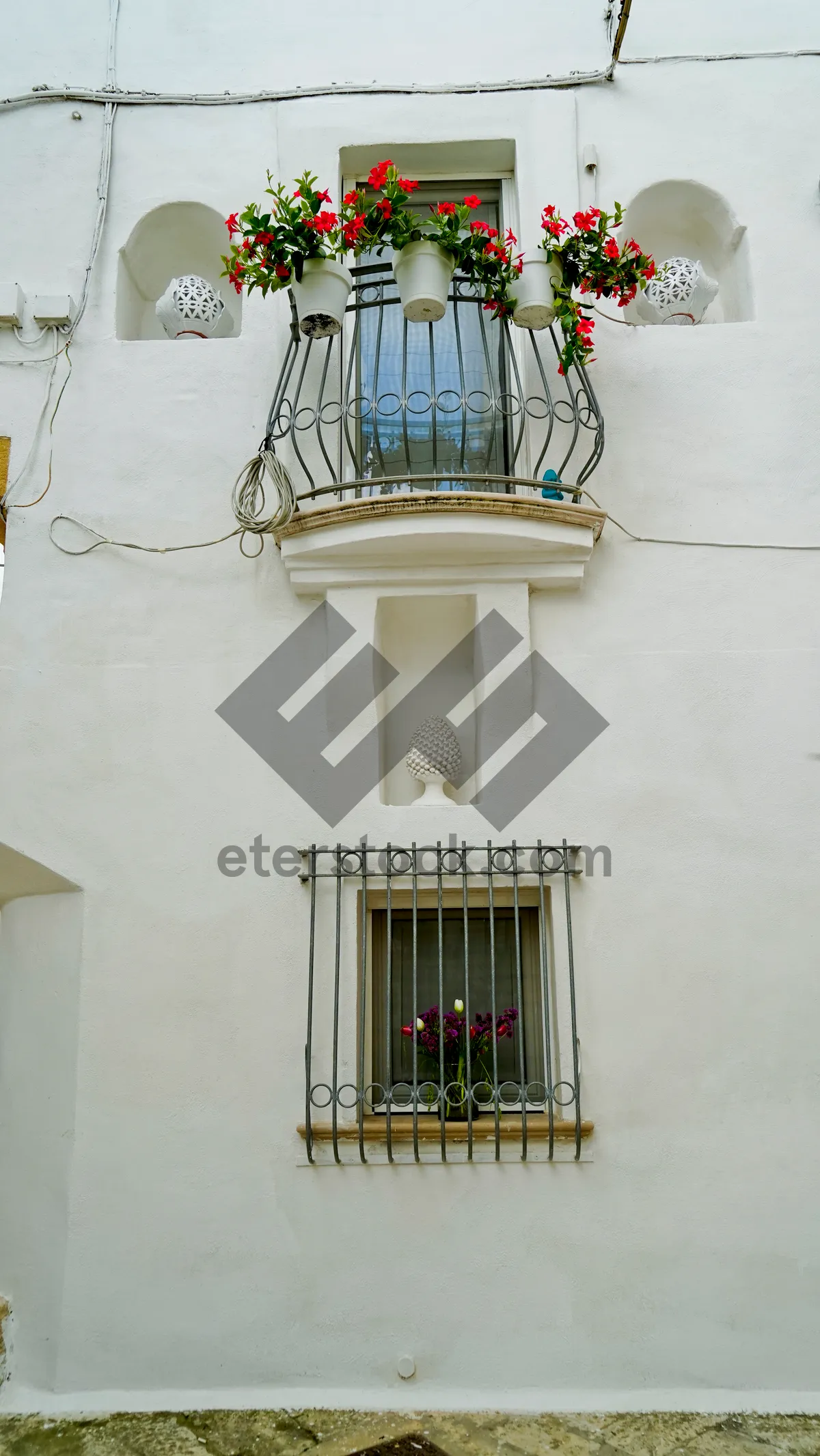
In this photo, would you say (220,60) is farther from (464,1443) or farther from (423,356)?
(464,1443)

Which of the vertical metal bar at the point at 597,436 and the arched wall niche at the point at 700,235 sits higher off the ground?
the arched wall niche at the point at 700,235

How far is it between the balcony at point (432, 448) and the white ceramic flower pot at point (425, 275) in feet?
0.43

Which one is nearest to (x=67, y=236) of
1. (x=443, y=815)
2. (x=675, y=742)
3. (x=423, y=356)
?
(x=423, y=356)

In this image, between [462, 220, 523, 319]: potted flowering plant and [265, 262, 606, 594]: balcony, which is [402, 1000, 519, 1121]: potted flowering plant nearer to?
[265, 262, 606, 594]: balcony

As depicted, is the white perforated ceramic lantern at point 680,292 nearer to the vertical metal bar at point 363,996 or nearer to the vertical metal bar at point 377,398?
the vertical metal bar at point 377,398

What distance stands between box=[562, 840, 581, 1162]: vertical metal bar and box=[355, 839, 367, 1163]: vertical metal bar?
0.58 metres

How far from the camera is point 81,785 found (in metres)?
3.24

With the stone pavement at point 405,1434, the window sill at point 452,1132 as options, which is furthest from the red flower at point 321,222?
the stone pavement at point 405,1434

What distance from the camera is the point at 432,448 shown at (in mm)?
3617

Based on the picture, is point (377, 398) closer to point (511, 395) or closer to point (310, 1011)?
point (511, 395)

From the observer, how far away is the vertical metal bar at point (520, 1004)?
9.40 feet

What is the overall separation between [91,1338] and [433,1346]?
935mm
